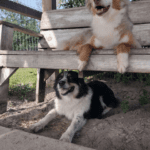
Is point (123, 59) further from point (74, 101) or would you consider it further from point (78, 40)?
point (74, 101)

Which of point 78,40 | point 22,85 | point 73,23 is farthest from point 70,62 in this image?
point 22,85

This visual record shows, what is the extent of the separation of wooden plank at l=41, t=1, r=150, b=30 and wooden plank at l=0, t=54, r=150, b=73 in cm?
133

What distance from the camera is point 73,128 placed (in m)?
1.69

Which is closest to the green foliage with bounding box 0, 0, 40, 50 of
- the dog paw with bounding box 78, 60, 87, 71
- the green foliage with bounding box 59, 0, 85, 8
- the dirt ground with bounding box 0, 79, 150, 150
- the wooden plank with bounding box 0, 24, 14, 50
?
the green foliage with bounding box 59, 0, 85, 8

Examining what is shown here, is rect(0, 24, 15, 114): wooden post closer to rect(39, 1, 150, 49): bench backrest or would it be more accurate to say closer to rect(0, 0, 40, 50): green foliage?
rect(39, 1, 150, 49): bench backrest

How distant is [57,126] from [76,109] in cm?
36

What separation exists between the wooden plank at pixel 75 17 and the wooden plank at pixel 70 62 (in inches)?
52.5

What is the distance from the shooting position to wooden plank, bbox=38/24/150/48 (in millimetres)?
2373

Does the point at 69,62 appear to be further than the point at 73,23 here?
No

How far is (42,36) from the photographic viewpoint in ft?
9.68

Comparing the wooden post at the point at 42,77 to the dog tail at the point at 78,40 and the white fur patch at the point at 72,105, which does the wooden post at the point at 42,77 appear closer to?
the white fur patch at the point at 72,105

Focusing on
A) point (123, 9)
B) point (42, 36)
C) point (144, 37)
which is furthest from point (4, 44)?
point (144, 37)

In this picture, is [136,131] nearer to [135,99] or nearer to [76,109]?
[76,109]

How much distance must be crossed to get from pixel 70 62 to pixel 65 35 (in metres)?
1.43
